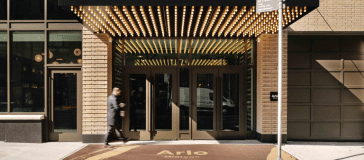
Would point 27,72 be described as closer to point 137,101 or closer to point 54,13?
point 54,13

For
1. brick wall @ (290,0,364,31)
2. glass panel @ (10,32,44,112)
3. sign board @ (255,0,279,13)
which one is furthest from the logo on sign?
brick wall @ (290,0,364,31)

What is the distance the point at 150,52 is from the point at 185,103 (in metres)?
2.01

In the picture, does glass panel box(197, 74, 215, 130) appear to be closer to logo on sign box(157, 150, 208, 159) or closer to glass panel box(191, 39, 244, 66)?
glass panel box(191, 39, 244, 66)

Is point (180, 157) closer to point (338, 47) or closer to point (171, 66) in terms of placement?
point (171, 66)

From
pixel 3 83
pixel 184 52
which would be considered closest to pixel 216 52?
pixel 184 52

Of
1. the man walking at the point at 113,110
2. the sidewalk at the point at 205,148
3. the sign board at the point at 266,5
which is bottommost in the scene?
the sidewalk at the point at 205,148

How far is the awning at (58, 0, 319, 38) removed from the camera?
4801 millimetres

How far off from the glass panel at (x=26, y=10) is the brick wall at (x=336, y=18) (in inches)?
309

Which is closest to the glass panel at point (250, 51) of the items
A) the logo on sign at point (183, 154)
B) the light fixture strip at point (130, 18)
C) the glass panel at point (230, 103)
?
the glass panel at point (230, 103)

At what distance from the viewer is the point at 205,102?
754 centimetres

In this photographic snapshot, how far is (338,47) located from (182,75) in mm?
5185

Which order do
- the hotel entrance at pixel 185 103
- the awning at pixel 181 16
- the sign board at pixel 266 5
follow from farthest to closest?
1. the hotel entrance at pixel 185 103
2. the awning at pixel 181 16
3. the sign board at pixel 266 5

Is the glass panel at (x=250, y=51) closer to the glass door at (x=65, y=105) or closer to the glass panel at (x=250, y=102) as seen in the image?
the glass panel at (x=250, y=102)

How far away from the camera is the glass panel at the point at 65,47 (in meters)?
7.27
